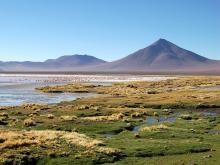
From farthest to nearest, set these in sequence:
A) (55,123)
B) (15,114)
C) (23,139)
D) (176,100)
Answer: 1. (176,100)
2. (15,114)
3. (55,123)
4. (23,139)

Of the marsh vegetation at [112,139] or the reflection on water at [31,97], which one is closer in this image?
the marsh vegetation at [112,139]

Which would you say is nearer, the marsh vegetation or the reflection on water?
the marsh vegetation

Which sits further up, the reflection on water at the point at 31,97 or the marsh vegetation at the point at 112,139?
the marsh vegetation at the point at 112,139

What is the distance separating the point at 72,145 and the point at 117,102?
42727 millimetres

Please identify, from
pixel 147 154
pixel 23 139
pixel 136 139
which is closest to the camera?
pixel 147 154

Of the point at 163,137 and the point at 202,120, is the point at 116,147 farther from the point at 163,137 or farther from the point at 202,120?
the point at 202,120

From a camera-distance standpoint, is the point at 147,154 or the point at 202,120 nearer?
the point at 147,154

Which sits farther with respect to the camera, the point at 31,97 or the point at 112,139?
the point at 31,97

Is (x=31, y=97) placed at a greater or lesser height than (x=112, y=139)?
lesser

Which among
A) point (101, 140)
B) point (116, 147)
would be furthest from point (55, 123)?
point (116, 147)

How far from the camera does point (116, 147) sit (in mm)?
37344

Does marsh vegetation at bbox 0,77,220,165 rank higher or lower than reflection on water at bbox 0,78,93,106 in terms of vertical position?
higher

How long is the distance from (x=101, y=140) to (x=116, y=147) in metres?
3.10

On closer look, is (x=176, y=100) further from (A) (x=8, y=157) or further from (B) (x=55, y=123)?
(A) (x=8, y=157)
